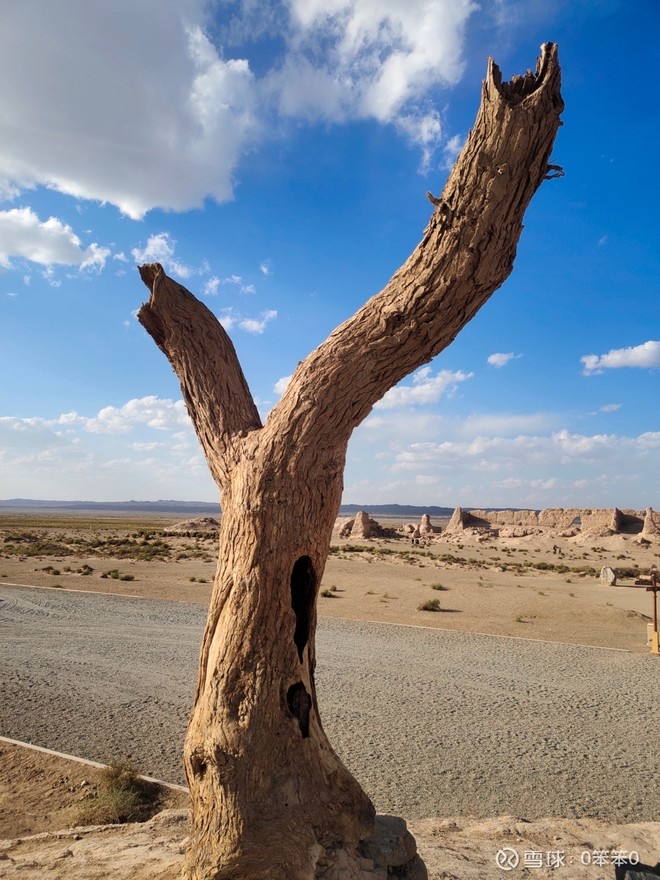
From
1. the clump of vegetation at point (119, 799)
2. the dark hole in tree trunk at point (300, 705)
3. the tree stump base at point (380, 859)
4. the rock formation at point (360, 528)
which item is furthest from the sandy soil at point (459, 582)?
the dark hole in tree trunk at point (300, 705)

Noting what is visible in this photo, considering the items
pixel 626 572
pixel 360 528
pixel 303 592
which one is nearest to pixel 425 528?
pixel 360 528

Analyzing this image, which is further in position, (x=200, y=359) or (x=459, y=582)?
(x=459, y=582)

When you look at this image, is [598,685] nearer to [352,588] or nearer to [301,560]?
[301,560]

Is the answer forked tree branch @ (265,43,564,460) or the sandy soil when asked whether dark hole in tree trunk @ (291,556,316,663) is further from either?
the sandy soil

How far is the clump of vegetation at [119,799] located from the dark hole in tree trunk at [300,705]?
2845 millimetres

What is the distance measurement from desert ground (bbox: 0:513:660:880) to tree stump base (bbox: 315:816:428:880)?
41 cm

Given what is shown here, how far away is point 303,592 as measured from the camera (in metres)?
3.92

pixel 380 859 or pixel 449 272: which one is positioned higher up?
pixel 449 272

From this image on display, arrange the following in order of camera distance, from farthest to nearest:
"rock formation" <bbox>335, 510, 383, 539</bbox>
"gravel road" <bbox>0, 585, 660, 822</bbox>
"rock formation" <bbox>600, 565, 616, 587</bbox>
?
1. "rock formation" <bbox>335, 510, 383, 539</bbox>
2. "rock formation" <bbox>600, 565, 616, 587</bbox>
3. "gravel road" <bbox>0, 585, 660, 822</bbox>

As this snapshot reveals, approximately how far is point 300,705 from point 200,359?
2451mm

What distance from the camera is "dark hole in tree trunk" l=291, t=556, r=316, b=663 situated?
153 inches

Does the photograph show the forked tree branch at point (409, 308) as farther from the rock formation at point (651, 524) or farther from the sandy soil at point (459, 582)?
the rock formation at point (651, 524)

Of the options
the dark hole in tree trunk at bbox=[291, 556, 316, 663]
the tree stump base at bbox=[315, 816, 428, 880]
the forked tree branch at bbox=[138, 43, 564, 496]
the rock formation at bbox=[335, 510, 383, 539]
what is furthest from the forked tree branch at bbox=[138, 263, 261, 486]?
the rock formation at bbox=[335, 510, 383, 539]

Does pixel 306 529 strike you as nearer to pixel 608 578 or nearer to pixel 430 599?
pixel 430 599
